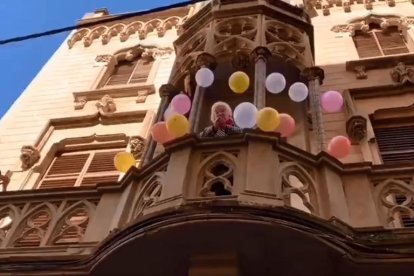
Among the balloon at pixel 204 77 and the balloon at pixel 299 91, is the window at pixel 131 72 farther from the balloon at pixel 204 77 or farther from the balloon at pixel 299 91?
the balloon at pixel 299 91

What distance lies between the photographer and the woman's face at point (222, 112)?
7652 millimetres

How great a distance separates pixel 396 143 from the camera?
32.6ft

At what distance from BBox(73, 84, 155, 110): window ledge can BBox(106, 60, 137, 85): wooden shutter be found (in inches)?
35.6

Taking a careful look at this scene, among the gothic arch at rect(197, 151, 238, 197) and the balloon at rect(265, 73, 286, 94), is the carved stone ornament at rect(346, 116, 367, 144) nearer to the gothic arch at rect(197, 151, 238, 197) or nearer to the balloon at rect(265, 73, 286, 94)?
the balloon at rect(265, 73, 286, 94)

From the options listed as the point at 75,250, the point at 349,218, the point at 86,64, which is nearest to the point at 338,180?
the point at 349,218

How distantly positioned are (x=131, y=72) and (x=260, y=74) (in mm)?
6012

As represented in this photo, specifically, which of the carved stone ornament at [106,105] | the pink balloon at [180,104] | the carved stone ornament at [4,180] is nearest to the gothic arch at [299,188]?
the pink balloon at [180,104]

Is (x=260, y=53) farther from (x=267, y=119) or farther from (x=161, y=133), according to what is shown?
(x=267, y=119)

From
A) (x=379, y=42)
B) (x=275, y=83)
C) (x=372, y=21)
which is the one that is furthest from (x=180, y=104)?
(x=372, y=21)

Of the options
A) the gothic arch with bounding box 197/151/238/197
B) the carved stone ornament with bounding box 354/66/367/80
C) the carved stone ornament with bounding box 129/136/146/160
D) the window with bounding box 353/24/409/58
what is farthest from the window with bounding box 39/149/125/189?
the window with bounding box 353/24/409/58

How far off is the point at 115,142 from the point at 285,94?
3.26 metres

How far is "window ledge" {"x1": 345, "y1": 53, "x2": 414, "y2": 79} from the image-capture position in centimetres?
1184

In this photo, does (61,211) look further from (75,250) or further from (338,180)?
(338,180)

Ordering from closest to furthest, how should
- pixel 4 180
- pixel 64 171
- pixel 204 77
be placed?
pixel 204 77
pixel 4 180
pixel 64 171
